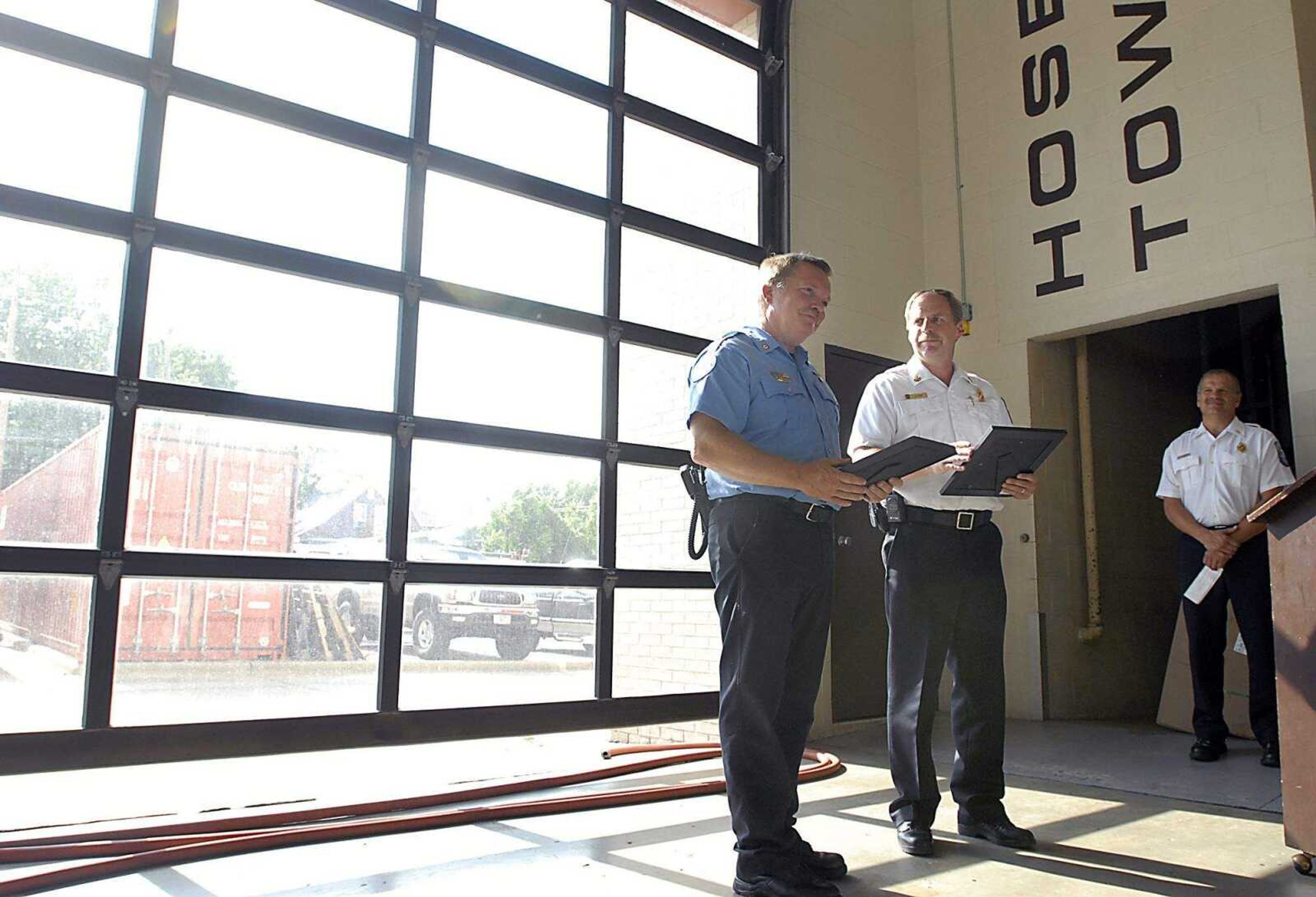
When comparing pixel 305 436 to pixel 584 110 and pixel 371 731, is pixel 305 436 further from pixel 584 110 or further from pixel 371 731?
pixel 584 110

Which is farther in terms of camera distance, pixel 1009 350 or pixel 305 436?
pixel 1009 350

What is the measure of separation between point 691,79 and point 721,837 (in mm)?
3521

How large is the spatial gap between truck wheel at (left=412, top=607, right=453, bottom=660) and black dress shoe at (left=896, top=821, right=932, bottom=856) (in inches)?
67.4

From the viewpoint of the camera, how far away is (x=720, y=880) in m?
2.33

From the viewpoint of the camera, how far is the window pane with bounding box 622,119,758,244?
4.38 metres

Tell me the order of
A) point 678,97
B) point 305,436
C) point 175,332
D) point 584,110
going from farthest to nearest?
point 678,97, point 584,110, point 305,436, point 175,332

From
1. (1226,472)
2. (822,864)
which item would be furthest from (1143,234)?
(822,864)

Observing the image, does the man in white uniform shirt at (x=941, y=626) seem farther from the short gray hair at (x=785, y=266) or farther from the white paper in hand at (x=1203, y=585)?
the white paper in hand at (x=1203, y=585)

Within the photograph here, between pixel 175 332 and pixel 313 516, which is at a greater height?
pixel 175 332

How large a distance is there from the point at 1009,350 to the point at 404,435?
11.6 feet

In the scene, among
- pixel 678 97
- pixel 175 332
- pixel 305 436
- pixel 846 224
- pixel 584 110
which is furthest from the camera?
pixel 846 224

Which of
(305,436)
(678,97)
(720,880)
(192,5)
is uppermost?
(678,97)

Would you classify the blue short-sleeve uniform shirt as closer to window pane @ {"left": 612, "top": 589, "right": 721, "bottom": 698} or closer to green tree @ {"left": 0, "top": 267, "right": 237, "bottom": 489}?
window pane @ {"left": 612, "top": 589, "right": 721, "bottom": 698}

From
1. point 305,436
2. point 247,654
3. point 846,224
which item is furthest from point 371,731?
point 846,224
